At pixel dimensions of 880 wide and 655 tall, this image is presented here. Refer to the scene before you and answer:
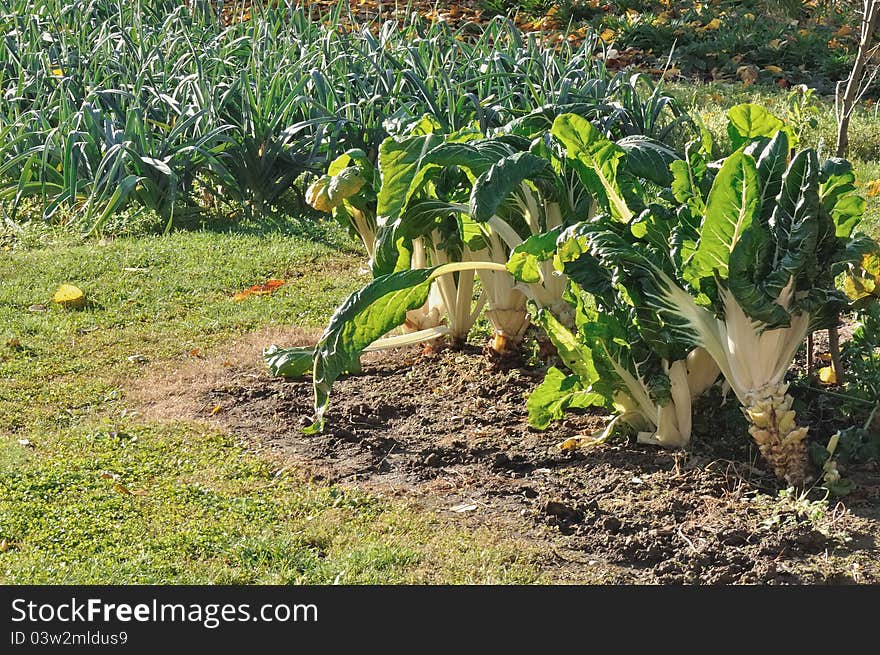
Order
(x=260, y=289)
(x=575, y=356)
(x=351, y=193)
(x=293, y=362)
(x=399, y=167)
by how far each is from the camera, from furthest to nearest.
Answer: (x=260, y=289) → (x=351, y=193) → (x=293, y=362) → (x=399, y=167) → (x=575, y=356)

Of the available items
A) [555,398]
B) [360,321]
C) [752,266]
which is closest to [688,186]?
[752,266]

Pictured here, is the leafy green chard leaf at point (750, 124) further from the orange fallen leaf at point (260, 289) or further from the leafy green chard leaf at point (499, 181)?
the orange fallen leaf at point (260, 289)

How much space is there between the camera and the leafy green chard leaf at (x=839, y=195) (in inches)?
133

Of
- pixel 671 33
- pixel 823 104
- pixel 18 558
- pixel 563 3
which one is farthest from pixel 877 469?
pixel 563 3

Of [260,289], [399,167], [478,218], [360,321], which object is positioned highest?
[399,167]

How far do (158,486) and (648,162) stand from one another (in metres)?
1.82

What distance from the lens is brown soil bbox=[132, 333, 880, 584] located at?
10.4ft

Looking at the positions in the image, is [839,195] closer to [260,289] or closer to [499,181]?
[499,181]

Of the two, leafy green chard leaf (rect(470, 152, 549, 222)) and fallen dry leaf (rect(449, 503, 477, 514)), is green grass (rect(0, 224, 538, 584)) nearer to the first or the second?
fallen dry leaf (rect(449, 503, 477, 514))

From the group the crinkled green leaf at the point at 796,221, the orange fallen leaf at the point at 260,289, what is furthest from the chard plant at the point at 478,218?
the orange fallen leaf at the point at 260,289

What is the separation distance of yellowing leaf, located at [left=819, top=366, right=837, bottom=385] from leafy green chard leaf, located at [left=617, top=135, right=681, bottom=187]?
96 centimetres

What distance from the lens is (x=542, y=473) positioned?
3.70 metres

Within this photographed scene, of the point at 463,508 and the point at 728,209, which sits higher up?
the point at 728,209

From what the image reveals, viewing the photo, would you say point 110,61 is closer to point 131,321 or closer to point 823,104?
point 131,321
